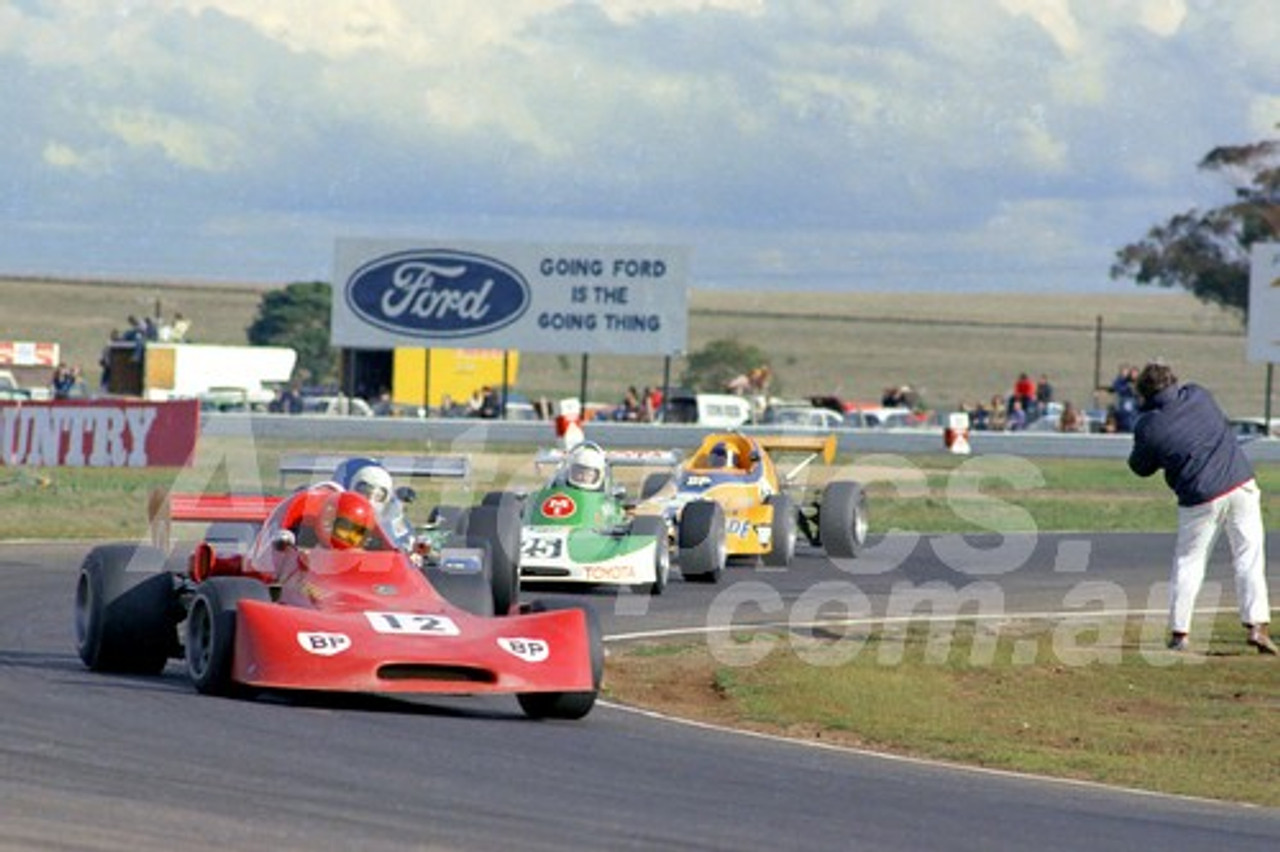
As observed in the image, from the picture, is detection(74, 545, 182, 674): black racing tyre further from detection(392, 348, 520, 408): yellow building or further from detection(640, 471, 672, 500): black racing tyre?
detection(392, 348, 520, 408): yellow building

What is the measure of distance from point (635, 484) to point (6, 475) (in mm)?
8924

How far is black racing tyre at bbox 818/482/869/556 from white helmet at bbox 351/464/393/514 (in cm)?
1126

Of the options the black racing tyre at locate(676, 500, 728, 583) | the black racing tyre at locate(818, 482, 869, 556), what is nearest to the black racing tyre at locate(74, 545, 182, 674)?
the black racing tyre at locate(676, 500, 728, 583)

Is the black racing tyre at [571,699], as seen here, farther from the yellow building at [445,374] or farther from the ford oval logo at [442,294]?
the yellow building at [445,374]

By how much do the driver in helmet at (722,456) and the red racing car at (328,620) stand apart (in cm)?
981

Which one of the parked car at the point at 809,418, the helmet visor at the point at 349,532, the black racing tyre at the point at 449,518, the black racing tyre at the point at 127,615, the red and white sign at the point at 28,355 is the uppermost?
the red and white sign at the point at 28,355

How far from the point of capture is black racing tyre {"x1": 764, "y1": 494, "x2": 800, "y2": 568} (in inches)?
1020

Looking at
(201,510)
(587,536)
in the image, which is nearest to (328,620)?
(201,510)

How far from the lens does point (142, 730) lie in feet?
40.3

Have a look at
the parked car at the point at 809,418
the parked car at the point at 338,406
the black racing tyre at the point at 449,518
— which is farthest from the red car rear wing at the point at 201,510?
the parked car at the point at 809,418

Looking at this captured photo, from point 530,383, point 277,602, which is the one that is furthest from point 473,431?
point 530,383

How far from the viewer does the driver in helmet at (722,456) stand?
26.4 meters

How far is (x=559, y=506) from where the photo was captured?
907 inches

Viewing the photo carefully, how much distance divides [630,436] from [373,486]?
122ft
